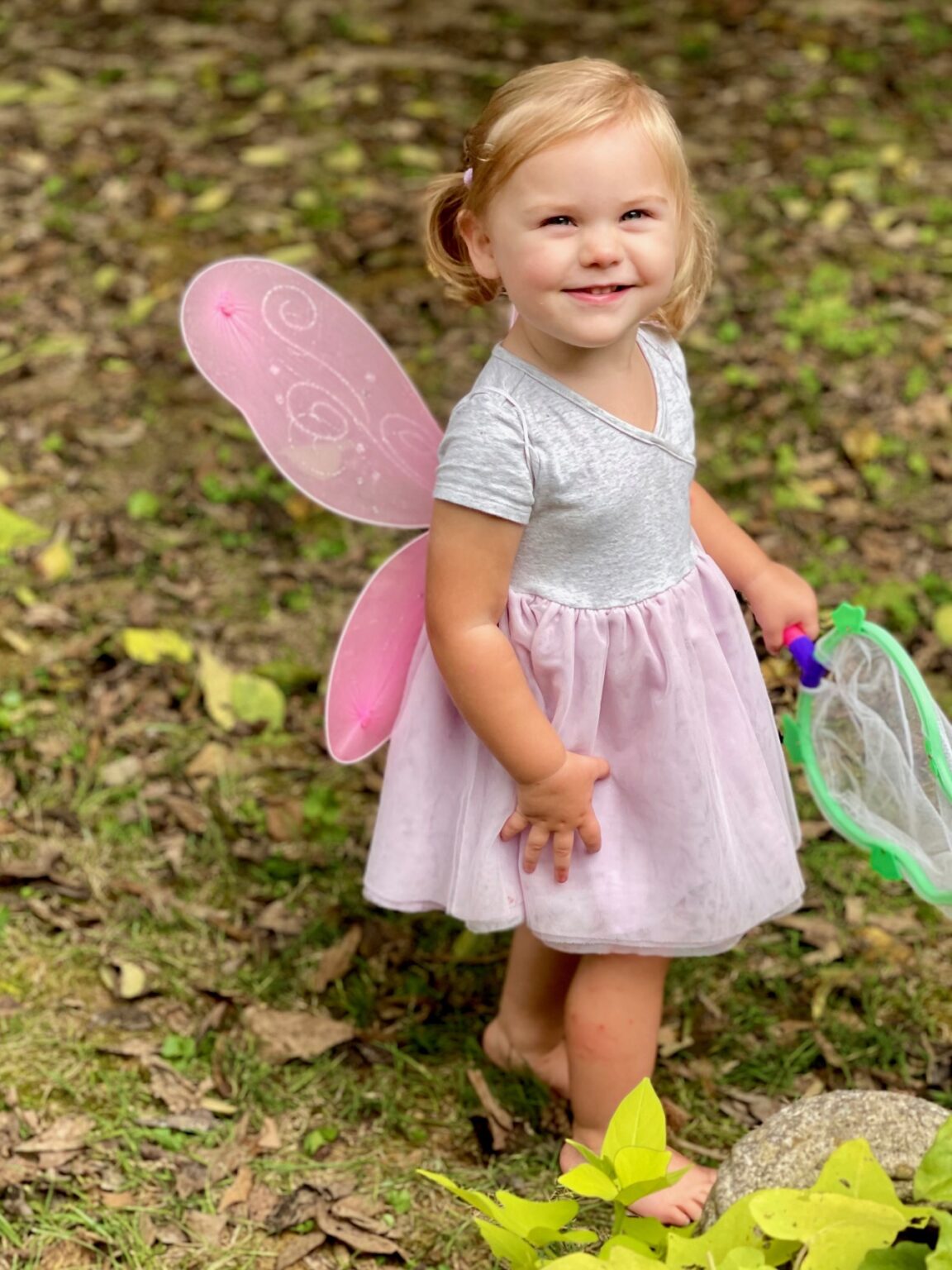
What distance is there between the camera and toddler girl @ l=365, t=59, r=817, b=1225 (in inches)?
66.0

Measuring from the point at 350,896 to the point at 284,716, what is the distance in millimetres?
498

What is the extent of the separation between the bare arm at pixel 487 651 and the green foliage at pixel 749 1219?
1.27ft

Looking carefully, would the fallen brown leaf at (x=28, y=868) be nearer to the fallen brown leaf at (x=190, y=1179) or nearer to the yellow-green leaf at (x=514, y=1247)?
the fallen brown leaf at (x=190, y=1179)

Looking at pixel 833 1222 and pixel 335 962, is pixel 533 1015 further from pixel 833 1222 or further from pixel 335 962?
pixel 833 1222

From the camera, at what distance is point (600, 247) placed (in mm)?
1647

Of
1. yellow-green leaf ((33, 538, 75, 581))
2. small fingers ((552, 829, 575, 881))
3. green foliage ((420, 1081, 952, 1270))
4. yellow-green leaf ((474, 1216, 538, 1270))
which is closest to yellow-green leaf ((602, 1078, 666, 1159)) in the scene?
green foliage ((420, 1081, 952, 1270))

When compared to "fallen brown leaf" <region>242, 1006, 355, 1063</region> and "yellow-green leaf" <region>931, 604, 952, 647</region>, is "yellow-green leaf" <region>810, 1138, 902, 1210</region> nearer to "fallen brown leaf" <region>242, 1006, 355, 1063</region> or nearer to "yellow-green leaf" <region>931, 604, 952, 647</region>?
"fallen brown leaf" <region>242, 1006, 355, 1063</region>

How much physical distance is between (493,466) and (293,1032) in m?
1.05

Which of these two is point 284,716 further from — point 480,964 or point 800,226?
point 800,226

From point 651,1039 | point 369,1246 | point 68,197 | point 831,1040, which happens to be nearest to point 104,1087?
point 369,1246

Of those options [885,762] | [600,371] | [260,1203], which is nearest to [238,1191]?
[260,1203]

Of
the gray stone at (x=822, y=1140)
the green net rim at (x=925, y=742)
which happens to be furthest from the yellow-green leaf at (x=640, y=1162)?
the green net rim at (x=925, y=742)

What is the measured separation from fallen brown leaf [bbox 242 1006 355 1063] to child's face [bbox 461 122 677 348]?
3.82 feet

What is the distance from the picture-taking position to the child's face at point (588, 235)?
64.5 inches
